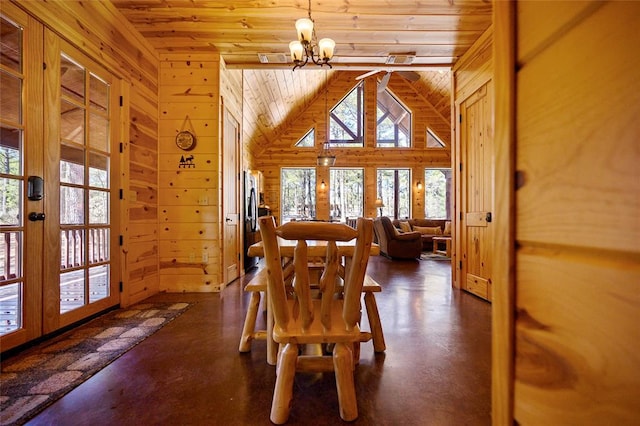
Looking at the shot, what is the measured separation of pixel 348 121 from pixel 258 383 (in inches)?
342

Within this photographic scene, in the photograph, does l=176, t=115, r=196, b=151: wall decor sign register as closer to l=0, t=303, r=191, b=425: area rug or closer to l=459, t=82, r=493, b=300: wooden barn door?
l=0, t=303, r=191, b=425: area rug

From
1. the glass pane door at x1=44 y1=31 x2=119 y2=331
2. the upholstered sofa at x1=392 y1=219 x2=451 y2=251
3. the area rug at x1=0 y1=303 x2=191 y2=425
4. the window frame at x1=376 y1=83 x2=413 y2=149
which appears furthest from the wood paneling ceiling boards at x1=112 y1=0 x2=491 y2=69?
the window frame at x1=376 y1=83 x2=413 y2=149

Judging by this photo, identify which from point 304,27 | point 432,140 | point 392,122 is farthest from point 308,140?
point 304,27

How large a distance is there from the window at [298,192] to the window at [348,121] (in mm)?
1305

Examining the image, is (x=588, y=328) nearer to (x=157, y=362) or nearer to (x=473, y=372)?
(x=473, y=372)

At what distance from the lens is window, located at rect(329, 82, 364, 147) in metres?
9.20

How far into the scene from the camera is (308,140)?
9.12 m

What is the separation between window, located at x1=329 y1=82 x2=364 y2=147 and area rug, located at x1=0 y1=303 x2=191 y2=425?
298 inches

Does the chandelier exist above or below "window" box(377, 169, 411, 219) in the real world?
above

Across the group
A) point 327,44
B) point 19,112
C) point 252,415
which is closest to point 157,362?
point 252,415

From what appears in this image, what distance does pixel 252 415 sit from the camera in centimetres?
131

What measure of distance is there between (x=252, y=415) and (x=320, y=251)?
823 millimetres

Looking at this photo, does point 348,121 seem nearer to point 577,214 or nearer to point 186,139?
point 186,139

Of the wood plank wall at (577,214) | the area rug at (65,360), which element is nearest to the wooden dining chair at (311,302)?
the wood plank wall at (577,214)
